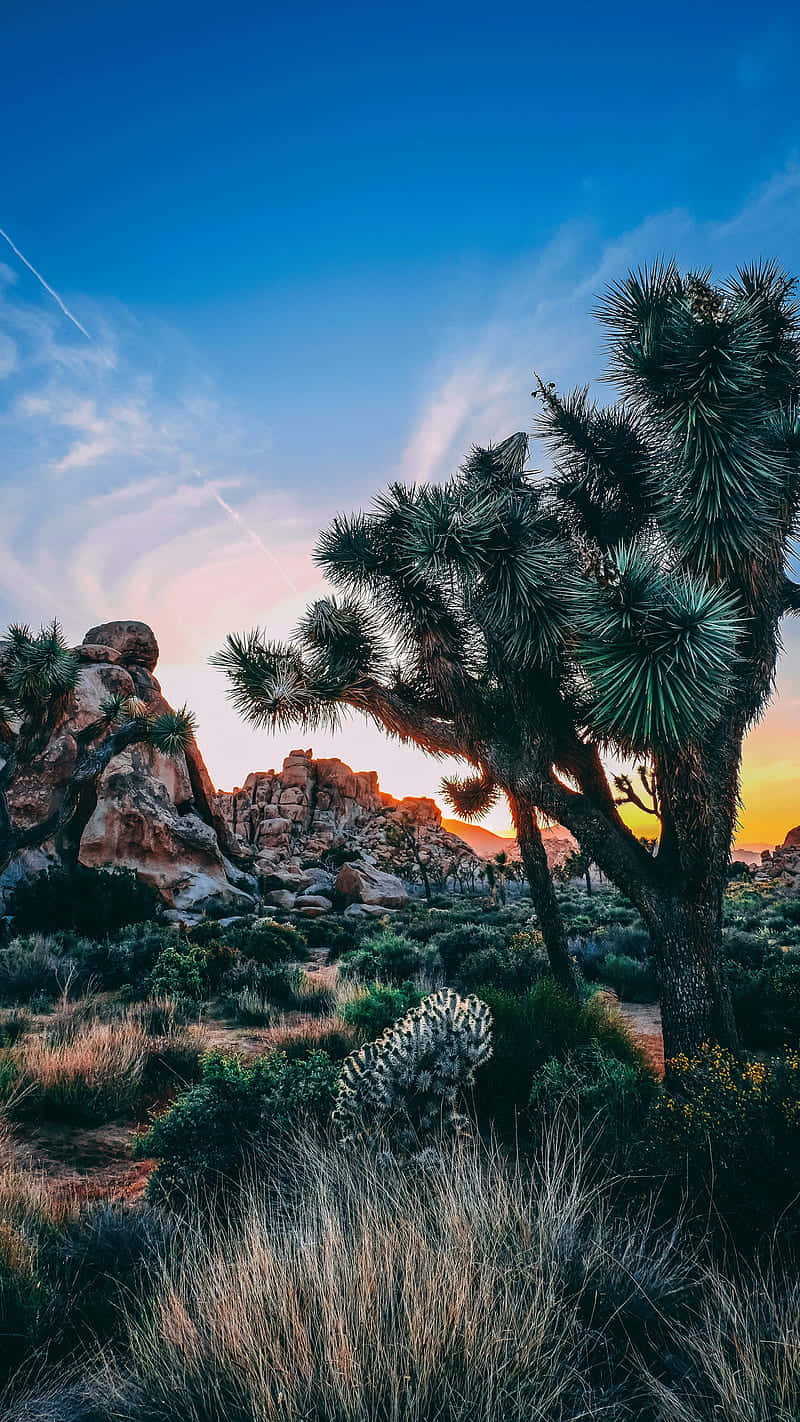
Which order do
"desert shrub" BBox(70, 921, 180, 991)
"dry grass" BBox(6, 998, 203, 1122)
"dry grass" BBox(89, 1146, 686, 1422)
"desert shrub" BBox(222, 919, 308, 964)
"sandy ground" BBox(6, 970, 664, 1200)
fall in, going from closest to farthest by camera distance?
"dry grass" BBox(89, 1146, 686, 1422)
"sandy ground" BBox(6, 970, 664, 1200)
"dry grass" BBox(6, 998, 203, 1122)
"desert shrub" BBox(70, 921, 180, 991)
"desert shrub" BBox(222, 919, 308, 964)

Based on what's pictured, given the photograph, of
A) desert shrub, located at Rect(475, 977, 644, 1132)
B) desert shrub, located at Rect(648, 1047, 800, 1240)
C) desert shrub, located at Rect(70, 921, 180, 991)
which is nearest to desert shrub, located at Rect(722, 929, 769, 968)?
desert shrub, located at Rect(475, 977, 644, 1132)

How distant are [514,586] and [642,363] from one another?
2.72m

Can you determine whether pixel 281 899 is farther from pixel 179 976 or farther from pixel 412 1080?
pixel 412 1080

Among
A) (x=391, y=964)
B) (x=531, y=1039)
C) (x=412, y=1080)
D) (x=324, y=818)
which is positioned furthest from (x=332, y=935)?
(x=324, y=818)

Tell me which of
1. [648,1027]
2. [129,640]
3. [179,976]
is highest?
[129,640]

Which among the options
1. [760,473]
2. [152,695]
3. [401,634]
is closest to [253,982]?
[401,634]

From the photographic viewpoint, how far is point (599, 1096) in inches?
192

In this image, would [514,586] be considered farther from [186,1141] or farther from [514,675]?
[186,1141]

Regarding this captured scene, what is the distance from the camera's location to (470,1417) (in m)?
1.87

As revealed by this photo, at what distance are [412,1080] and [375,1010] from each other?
3.12 m

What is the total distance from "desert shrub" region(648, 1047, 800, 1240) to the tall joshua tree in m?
2.01

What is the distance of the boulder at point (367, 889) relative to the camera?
28438 millimetres

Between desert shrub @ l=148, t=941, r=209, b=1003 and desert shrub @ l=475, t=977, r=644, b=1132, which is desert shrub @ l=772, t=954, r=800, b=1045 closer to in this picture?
desert shrub @ l=475, t=977, r=644, b=1132

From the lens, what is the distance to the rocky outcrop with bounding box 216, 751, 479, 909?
173 feet
